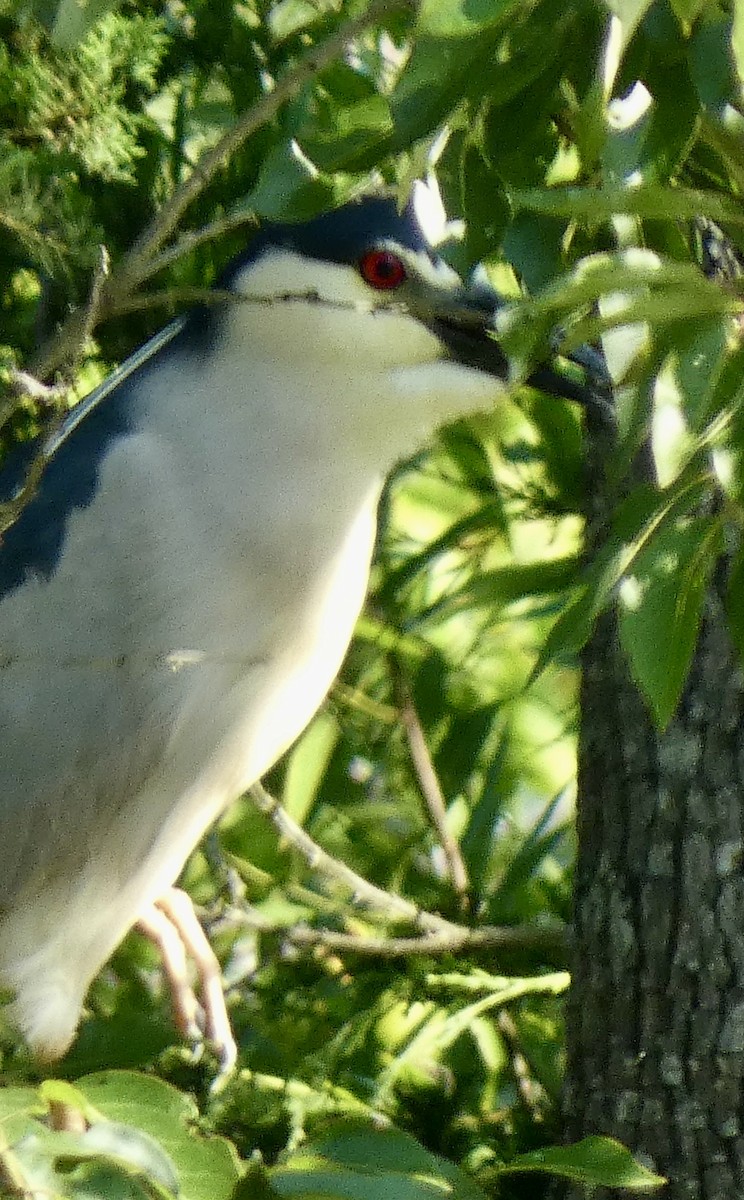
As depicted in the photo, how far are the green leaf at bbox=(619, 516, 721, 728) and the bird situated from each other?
28.5 inches

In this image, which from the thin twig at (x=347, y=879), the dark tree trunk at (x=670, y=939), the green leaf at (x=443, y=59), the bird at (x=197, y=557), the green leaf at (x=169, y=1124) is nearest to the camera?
the green leaf at (x=443, y=59)

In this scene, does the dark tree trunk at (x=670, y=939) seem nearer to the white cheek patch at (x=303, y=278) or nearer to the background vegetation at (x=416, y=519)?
the background vegetation at (x=416, y=519)

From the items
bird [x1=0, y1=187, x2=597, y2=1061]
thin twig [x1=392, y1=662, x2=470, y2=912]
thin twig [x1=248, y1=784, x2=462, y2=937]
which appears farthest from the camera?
thin twig [x1=392, y1=662, x2=470, y2=912]

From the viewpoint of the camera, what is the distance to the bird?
156 cm

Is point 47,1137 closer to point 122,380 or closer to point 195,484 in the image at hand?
point 195,484

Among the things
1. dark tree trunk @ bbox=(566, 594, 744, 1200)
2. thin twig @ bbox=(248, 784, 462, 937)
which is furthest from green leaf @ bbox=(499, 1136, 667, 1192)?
thin twig @ bbox=(248, 784, 462, 937)

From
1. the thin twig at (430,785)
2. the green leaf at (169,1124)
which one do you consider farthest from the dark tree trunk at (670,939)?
the green leaf at (169,1124)

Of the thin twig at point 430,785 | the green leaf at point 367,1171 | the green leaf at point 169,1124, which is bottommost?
the thin twig at point 430,785

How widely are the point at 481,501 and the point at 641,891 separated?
0.68 metres

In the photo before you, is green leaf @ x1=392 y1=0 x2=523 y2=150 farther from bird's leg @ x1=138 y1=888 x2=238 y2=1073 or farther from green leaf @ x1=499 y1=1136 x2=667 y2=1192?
bird's leg @ x1=138 y1=888 x2=238 y2=1073

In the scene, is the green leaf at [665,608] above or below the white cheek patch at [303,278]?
above

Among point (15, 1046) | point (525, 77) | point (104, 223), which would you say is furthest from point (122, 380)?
point (525, 77)

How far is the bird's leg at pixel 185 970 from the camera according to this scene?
170cm

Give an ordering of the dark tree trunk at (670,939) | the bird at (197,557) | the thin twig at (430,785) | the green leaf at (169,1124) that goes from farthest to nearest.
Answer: the thin twig at (430,785) < the bird at (197,557) < the dark tree trunk at (670,939) < the green leaf at (169,1124)
